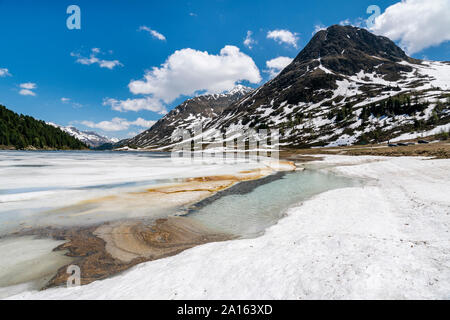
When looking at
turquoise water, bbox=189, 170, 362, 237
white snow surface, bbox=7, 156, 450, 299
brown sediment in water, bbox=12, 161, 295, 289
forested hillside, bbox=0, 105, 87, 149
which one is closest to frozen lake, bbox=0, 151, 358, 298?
turquoise water, bbox=189, 170, 362, 237

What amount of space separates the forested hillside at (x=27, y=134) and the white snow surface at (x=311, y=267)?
174472 millimetres

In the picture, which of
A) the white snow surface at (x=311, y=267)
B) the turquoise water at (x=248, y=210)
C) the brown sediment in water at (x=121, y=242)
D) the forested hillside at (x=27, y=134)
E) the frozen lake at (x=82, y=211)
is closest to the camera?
the white snow surface at (x=311, y=267)

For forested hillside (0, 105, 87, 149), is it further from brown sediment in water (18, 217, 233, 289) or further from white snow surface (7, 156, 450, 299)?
white snow surface (7, 156, 450, 299)

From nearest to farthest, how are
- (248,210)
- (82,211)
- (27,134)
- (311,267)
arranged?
(311,267) → (82,211) → (248,210) → (27,134)

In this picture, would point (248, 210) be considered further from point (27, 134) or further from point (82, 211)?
point (27, 134)

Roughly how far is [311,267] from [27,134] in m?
196

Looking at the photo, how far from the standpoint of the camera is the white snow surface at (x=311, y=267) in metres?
5.29

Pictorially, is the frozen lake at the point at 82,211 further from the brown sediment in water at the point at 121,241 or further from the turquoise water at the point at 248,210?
the brown sediment in water at the point at 121,241

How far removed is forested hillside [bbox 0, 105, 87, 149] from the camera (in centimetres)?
12390

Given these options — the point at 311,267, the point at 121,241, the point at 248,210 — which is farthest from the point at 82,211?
the point at 311,267

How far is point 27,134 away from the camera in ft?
457

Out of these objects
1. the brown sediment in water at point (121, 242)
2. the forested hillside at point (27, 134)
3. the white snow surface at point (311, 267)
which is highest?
the forested hillside at point (27, 134)

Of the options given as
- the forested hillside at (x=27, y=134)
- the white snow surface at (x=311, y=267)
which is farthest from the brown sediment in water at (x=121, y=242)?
the forested hillside at (x=27, y=134)

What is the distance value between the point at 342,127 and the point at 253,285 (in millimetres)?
144227
